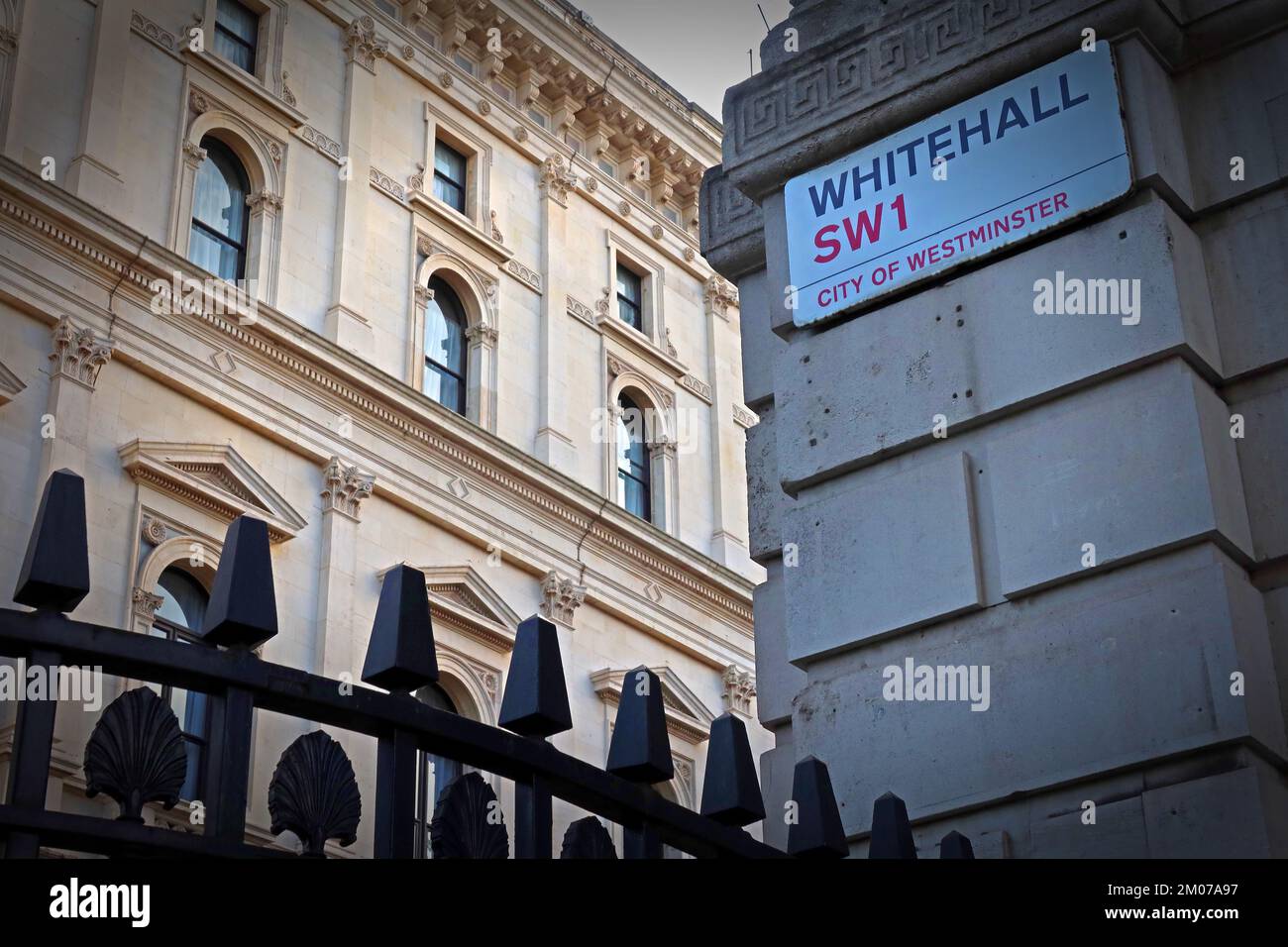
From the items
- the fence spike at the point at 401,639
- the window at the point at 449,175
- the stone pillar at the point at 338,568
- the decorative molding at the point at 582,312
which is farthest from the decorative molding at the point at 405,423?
the fence spike at the point at 401,639

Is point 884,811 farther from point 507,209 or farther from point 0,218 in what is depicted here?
point 507,209

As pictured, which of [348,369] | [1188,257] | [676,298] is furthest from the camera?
[676,298]

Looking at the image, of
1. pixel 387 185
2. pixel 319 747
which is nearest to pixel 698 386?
pixel 387 185

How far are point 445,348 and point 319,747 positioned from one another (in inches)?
1111

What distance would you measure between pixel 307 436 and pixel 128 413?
2.99 meters

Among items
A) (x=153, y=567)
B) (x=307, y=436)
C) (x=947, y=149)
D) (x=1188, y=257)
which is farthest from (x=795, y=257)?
(x=307, y=436)

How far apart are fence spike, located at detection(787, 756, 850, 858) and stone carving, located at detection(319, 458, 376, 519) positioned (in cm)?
2377

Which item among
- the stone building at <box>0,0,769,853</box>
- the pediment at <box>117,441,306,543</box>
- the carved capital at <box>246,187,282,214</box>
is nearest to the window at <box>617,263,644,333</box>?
the stone building at <box>0,0,769,853</box>

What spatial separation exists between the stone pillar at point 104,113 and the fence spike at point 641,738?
23.4 metres

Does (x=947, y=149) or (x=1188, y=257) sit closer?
(x=1188, y=257)

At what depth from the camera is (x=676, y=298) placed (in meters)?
37.6

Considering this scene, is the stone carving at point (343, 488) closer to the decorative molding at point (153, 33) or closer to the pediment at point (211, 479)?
the pediment at point (211, 479)

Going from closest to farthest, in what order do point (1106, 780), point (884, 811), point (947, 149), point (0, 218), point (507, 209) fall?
point (884, 811)
point (1106, 780)
point (947, 149)
point (0, 218)
point (507, 209)

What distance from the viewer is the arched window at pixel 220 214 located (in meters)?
27.8
